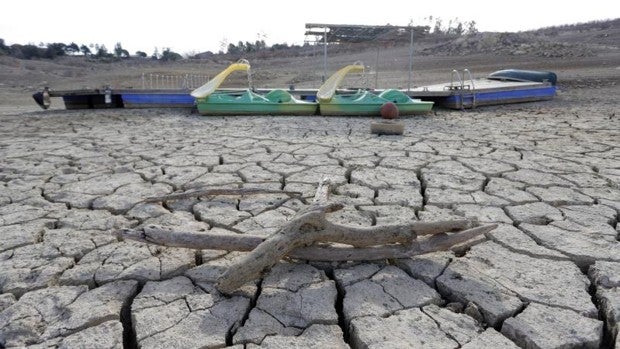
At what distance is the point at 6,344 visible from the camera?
5.47ft

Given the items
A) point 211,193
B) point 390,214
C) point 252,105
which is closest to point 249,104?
point 252,105

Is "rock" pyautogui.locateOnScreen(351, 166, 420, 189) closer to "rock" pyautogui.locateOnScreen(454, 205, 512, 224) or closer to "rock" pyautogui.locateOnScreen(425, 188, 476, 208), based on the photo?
"rock" pyautogui.locateOnScreen(425, 188, 476, 208)

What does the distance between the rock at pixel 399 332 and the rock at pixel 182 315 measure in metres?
0.50

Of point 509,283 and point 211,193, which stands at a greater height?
point 211,193

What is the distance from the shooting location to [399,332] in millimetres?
1704

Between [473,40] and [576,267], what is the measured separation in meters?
21.5

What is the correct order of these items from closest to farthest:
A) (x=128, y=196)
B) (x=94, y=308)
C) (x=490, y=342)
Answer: (x=490, y=342), (x=94, y=308), (x=128, y=196)

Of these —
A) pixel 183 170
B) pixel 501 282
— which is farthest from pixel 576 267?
pixel 183 170

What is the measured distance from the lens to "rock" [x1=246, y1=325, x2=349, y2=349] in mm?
1646

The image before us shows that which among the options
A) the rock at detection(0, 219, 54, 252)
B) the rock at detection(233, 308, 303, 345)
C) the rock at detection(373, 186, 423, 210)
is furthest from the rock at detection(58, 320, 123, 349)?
the rock at detection(373, 186, 423, 210)

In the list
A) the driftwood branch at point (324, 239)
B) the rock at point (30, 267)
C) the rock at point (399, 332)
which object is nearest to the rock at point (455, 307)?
the rock at point (399, 332)

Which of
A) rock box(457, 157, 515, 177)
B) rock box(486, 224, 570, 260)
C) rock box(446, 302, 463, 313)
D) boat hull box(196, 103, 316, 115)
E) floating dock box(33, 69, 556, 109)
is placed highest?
floating dock box(33, 69, 556, 109)

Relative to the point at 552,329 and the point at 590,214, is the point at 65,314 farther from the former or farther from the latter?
the point at 590,214

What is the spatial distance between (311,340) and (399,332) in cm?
35
